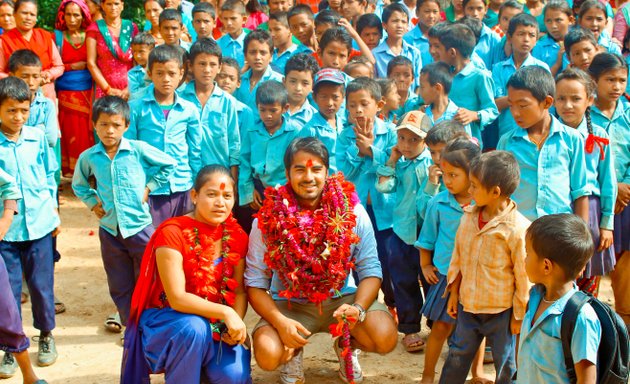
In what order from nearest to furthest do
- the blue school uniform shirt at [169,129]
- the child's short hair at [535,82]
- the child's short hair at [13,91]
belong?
the child's short hair at [535,82] < the child's short hair at [13,91] < the blue school uniform shirt at [169,129]

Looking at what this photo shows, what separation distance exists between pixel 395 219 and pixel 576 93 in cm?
135

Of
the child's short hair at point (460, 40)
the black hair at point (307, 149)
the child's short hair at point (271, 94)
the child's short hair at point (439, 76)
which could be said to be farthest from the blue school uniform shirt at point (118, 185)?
the child's short hair at point (460, 40)

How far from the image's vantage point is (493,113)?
5.67 metres

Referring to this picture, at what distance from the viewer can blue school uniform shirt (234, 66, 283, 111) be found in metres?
6.41

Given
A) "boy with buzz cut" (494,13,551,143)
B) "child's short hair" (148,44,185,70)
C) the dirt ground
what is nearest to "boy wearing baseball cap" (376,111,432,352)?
the dirt ground

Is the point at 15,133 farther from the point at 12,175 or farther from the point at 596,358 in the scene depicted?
the point at 596,358

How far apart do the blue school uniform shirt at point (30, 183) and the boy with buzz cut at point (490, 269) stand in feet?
8.26

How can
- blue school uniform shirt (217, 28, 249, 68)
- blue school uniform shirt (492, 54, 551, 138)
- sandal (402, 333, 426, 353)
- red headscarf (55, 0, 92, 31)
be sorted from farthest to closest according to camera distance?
red headscarf (55, 0, 92, 31)
blue school uniform shirt (217, 28, 249, 68)
blue school uniform shirt (492, 54, 551, 138)
sandal (402, 333, 426, 353)

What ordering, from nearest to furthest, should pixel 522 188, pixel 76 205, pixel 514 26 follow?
pixel 522 188
pixel 514 26
pixel 76 205

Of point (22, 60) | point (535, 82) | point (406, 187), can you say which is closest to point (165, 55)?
point (22, 60)

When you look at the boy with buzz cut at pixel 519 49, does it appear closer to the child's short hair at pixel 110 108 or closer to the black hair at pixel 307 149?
the black hair at pixel 307 149

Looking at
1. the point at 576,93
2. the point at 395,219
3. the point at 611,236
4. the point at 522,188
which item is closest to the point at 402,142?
the point at 395,219

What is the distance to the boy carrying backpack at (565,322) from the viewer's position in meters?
2.81

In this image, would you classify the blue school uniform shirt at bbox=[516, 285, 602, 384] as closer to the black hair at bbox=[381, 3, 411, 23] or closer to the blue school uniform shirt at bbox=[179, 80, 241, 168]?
the blue school uniform shirt at bbox=[179, 80, 241, 168]
